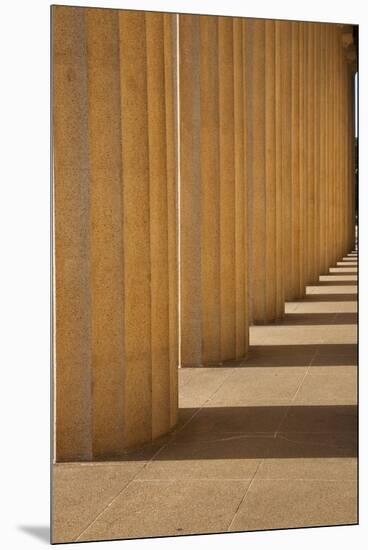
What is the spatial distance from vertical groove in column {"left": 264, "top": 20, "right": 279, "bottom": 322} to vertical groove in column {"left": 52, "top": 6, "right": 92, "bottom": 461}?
5.89 metres

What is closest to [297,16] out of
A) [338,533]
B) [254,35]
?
[338,533]

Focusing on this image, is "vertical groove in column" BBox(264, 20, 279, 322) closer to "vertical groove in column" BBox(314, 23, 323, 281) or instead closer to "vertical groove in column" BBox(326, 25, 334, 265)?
"vertical groove in column" BBox(314, 23, 323, 281)

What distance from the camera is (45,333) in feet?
22.8

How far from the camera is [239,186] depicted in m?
12.0

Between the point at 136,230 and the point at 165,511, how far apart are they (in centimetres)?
189

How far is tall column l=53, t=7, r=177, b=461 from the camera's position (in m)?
7.39

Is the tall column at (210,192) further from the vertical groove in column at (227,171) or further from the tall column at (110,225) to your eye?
the tall column at (110,225)

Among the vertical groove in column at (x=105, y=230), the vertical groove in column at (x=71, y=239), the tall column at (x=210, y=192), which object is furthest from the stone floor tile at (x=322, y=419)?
the tall column at (x=210, y=192)

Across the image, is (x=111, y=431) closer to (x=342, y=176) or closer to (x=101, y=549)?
(x=101, y=549)

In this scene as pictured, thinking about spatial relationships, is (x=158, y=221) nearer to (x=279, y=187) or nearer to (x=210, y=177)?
(x=210, y=177)

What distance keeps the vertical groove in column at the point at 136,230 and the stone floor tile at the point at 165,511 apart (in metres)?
0.69

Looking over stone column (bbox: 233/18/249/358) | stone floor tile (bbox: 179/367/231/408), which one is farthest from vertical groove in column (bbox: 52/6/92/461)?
stone column (bbox: 233/18/249/358)

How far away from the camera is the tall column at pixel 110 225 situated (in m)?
7.39

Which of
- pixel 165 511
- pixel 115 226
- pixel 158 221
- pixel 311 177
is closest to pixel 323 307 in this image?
pixel 311 177
